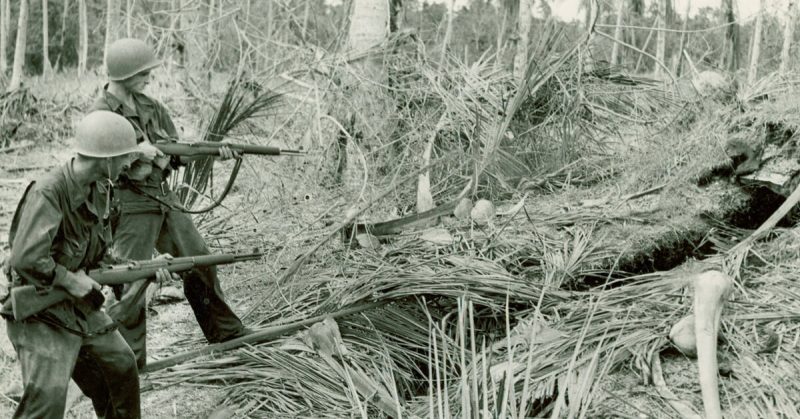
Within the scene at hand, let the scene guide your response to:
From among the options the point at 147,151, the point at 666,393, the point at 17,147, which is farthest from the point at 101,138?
the point at 17,147

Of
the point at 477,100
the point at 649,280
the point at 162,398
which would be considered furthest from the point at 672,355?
the point at 477,100

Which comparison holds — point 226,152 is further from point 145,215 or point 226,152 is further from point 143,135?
point 145,215

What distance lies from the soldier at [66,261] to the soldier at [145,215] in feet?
2.99

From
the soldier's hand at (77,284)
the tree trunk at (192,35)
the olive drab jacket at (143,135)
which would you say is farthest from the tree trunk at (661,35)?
the soldier's hand at (77,284)

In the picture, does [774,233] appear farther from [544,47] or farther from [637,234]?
[544,47]

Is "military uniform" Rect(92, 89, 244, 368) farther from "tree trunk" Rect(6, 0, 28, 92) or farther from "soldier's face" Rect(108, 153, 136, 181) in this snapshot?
"tree trunk" Rect(6, 0, 28, 92)

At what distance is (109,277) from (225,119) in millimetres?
3338

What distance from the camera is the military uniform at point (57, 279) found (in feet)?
9.54

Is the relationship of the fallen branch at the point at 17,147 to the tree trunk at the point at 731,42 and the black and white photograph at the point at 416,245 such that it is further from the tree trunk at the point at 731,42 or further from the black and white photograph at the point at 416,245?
the tree trunk at the point at 731,42

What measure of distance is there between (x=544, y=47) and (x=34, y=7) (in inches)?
1432

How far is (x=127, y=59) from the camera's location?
13.7 feet

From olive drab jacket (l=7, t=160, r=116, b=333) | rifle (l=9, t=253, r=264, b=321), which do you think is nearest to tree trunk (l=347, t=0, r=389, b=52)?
rifle (l=9, t=253, r=264, b=321)

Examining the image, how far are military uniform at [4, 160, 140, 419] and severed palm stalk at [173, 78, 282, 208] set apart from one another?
3056 millimetres

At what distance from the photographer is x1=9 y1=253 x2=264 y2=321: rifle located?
296cm
